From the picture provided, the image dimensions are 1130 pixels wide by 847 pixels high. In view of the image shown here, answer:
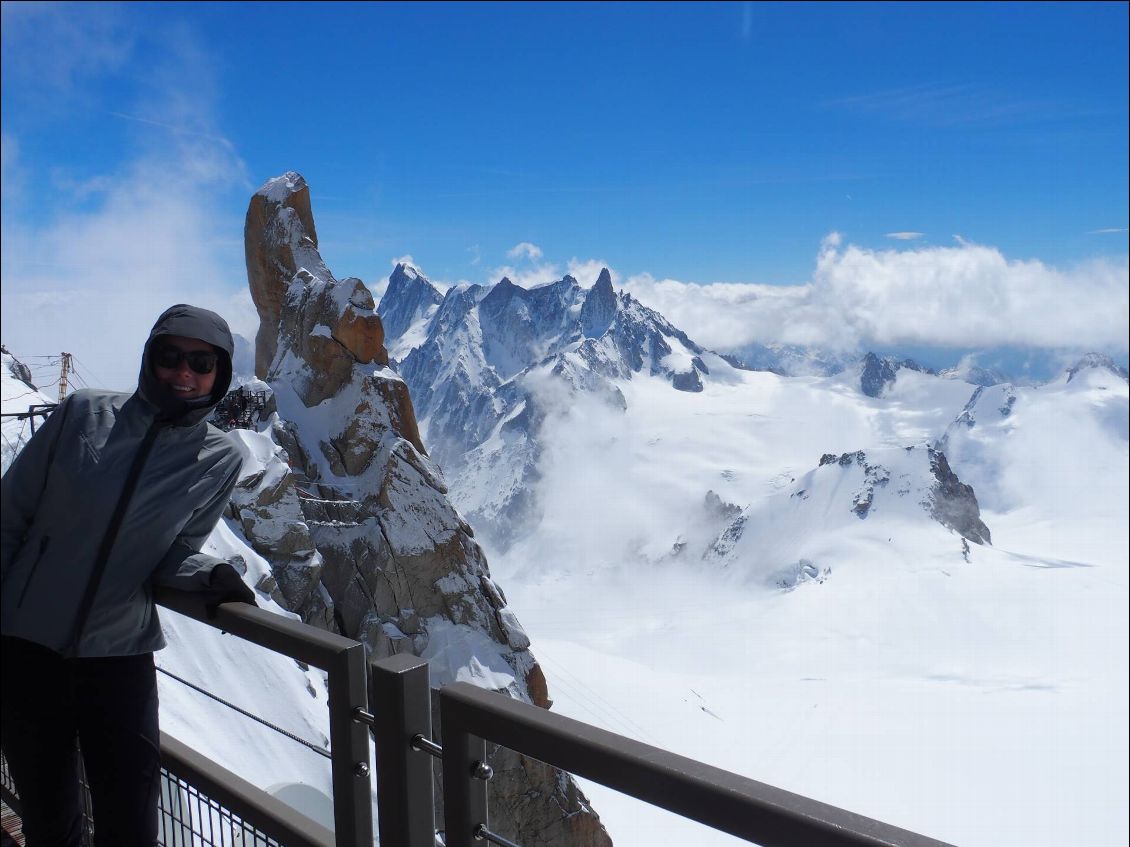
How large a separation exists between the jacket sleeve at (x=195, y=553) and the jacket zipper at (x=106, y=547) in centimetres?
18

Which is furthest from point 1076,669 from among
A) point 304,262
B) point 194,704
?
point 194,704

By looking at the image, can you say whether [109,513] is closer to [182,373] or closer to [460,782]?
[182,373]

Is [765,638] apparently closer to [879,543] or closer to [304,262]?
[879,543]

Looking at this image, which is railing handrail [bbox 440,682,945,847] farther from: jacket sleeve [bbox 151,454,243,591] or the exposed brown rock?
the exposed brown rock

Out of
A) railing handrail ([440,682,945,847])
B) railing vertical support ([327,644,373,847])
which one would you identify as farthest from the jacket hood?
railing handrail ([440,682,945,847])

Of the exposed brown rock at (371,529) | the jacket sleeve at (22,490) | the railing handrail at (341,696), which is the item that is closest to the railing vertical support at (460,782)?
the railing handrail at (341,696)

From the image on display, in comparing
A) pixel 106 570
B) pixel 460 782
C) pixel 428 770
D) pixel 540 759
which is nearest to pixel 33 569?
pixel 106 570

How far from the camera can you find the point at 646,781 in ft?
5.22

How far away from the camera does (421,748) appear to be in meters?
2.10

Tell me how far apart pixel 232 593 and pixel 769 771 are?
52.0m

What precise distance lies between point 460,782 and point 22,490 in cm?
167

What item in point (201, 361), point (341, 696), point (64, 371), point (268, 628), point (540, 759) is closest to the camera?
point (540, 759)

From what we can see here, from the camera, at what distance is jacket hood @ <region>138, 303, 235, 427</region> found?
102 inches

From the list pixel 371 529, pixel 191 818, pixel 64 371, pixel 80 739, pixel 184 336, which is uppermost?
pixel 64 371
